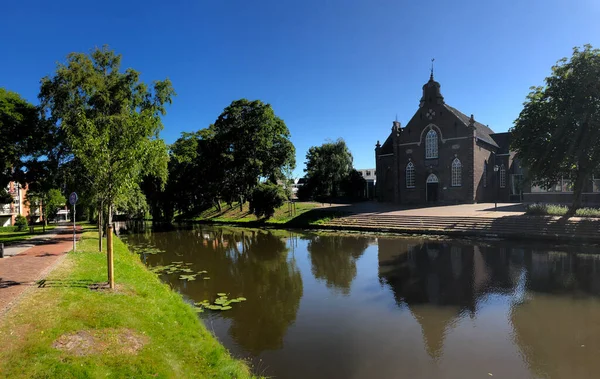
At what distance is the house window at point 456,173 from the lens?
38938mm

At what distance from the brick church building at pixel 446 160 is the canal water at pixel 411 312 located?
22360mm

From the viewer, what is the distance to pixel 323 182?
181ft

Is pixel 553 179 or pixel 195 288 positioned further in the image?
pixel 553 179

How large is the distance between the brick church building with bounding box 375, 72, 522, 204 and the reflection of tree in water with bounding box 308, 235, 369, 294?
20.5 meters

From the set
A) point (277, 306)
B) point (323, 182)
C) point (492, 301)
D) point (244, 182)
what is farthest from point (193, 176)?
point (492, 301)

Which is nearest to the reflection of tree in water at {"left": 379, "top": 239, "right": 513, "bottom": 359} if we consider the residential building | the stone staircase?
the stone staircase

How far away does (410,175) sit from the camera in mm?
42781

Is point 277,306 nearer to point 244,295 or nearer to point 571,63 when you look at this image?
point 244,295

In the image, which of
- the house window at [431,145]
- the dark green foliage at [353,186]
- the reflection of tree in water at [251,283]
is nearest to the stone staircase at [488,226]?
the reflection of tree in water at [251,283]

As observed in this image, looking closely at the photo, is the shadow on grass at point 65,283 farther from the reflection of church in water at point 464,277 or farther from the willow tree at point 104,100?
the reflection of church in water at point 464,277

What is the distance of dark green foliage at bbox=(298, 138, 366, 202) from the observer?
5512 cm

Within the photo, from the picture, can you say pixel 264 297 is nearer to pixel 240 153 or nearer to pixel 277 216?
pixel 277 216

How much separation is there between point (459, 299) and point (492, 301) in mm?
896

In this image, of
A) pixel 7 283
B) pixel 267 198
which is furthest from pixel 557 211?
pixel 7 283
